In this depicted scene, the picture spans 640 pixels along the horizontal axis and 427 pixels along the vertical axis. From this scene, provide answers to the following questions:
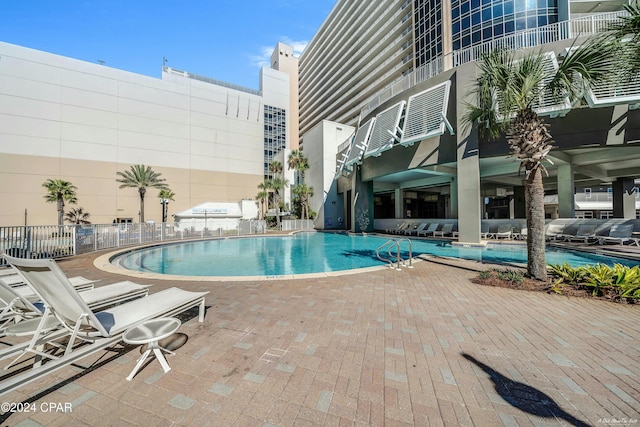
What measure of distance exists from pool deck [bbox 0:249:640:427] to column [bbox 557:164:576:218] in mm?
15590

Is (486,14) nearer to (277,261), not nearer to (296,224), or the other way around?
(296,224)

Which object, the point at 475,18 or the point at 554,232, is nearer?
the point at 554,232

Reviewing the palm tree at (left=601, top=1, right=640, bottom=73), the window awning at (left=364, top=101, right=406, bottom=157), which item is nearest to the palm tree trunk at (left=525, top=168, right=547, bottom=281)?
the palm tree at (left=601, top=1, right=640, bottom=73)

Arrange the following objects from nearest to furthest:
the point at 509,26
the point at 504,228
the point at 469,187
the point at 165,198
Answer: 1. the point at 469,187
2. the point at 504,228
3. the point at 509,26
4. the point at 165,198

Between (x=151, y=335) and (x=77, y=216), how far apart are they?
1521 inches

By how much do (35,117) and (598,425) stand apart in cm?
4578

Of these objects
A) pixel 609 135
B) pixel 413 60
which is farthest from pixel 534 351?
pixel 413 60

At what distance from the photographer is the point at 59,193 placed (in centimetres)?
2611

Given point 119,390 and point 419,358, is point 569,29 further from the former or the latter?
point 119,390

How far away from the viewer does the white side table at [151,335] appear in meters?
2.29

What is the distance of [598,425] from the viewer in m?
1.76

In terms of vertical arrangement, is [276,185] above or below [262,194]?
above

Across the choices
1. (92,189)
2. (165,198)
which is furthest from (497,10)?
(92,189)

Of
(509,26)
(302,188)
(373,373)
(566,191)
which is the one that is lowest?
(373,373)
